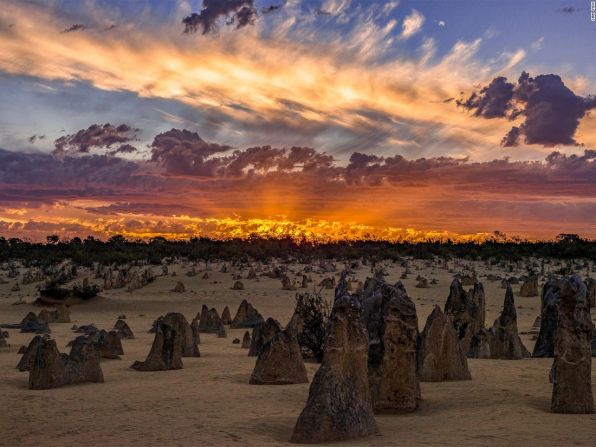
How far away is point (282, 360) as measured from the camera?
12.8m

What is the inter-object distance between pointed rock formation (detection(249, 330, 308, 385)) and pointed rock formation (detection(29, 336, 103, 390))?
2.86m

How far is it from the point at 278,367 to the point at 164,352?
10.4ft

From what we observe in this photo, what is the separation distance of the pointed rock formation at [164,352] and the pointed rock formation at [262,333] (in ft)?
5.61

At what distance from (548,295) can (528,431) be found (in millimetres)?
8139

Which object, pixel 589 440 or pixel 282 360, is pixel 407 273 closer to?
pixel 282 360

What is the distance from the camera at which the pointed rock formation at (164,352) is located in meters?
14.9

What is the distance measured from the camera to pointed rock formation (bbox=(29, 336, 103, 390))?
1265 cm

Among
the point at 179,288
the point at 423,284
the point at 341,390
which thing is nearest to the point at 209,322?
the point at 179,288

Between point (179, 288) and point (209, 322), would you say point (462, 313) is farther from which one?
point (179, 288)

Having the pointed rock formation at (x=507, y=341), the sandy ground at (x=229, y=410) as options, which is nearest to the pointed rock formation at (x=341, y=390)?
the sandy ground at (x=229, y=410)

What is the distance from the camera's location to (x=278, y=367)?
503 inches

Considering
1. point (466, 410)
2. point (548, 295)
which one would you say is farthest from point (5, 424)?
point (548, 295)

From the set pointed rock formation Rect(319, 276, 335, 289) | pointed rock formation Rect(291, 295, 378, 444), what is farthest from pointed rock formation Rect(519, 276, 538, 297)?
pointed rock formation Rect(291, 295, 378, 444)

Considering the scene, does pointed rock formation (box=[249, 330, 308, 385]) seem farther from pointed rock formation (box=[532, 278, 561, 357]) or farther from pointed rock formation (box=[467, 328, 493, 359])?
pointed rock formation (box=[532, 278, 561, 357])
